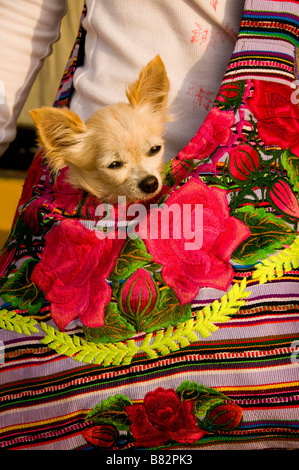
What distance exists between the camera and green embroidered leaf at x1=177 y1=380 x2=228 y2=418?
0.64 metres

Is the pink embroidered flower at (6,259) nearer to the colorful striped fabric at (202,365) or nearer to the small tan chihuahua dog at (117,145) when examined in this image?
the colorful striped fabric at (202,365)

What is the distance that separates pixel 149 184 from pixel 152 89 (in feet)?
0.77

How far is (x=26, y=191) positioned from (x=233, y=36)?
640 mm

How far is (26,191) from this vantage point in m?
1.02

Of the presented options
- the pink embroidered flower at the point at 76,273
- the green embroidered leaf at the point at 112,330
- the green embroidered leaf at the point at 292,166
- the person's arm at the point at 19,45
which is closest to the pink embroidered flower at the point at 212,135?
the green embroidered leaf at the point at 292,166

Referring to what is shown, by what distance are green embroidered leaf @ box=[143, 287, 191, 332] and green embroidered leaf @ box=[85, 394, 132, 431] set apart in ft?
0.42

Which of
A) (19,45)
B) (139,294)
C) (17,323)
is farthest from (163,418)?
(19,45)

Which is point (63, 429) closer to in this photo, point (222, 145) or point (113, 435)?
point (113, 435)

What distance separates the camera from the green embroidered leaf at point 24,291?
2.44 ft

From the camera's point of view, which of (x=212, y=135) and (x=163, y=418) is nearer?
(x=163, y=418)

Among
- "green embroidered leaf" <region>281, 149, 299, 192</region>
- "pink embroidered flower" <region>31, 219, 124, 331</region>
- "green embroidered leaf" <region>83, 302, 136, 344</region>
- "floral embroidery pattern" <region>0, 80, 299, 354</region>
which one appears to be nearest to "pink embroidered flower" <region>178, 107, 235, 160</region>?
"floral embroidery pattern" <region>0, 80, 299, 354</region>

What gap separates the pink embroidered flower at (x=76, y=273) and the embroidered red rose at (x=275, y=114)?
36 cm

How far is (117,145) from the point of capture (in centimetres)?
98

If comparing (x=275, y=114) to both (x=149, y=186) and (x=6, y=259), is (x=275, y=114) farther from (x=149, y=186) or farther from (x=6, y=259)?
(x=6, y=259)
